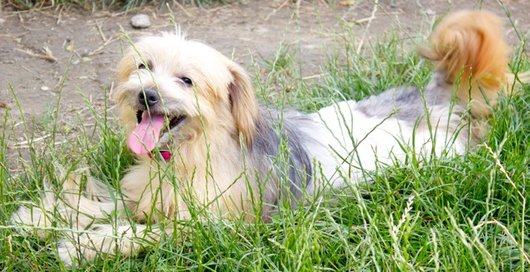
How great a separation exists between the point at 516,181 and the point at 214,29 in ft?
10.7

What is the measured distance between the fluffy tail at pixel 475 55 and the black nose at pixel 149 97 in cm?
142

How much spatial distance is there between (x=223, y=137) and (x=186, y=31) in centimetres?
243

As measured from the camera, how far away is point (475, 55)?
3.94 metres

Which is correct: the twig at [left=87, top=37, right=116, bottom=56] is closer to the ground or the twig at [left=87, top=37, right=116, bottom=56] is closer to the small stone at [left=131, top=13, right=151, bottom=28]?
the ground

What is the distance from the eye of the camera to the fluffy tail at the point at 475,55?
3.91 meters

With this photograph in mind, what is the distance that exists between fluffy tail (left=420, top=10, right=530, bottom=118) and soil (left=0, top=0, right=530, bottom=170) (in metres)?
1.16

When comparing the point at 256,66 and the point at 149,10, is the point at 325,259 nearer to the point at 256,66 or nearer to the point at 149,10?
the point at 256,66

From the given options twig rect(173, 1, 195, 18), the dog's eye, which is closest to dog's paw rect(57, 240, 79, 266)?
the dog's eye

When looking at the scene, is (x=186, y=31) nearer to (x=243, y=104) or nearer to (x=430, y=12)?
(x=430, y=12)

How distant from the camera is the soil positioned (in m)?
5.29

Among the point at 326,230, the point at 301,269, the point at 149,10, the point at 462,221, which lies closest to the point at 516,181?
the point at 462,221

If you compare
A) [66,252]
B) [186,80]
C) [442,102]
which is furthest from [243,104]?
[442,102]

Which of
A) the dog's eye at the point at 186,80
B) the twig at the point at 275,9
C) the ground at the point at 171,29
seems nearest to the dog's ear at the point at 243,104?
the dog's eye at the point at 186,80

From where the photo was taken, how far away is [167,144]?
3.41 meters
